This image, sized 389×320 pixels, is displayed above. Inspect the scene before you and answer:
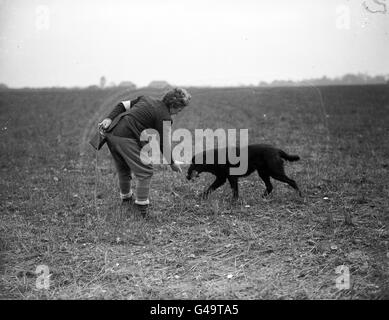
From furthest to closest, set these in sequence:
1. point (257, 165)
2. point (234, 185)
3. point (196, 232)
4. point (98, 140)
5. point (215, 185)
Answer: point (215, 185), point (257, 165), point (234, 185), point (98, 140), point (196, 232)

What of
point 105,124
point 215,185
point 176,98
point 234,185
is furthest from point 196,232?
point 105,124

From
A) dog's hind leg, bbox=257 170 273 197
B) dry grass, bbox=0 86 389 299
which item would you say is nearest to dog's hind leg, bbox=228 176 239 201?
dry grass, bbox=0 86 389 299

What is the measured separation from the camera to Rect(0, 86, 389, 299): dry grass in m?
4.53

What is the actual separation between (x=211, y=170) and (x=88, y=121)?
45.9ft

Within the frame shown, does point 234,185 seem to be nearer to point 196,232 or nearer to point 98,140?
point 196,232

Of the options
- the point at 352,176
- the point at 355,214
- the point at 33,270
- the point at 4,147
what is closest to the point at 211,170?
the point at 355,214

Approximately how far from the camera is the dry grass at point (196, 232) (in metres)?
4.53

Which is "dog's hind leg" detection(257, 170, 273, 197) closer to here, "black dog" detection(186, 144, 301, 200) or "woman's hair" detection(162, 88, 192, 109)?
"black dog" detection(186, 144, 301, 200)

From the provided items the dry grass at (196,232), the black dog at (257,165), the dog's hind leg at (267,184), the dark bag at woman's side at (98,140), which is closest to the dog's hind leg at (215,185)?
the black dog at (257,165)

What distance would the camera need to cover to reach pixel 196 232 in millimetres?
6102

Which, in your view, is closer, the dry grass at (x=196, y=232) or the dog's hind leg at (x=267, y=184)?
the dry grass at (x=196, y=232)

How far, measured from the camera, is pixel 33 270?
16.5 feet

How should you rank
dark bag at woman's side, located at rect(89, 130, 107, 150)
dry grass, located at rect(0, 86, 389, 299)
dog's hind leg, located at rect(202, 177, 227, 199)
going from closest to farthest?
dry grass, located at rect(0, 86, 389, 299) → dark bag at woman's side, located at rect(89, 130, 107, 150) → dog's hind leg, located at rect(202, 177, 227, 199)

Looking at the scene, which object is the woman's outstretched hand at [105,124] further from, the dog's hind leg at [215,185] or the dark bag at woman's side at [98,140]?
the dog's hind leg at [215,185]
